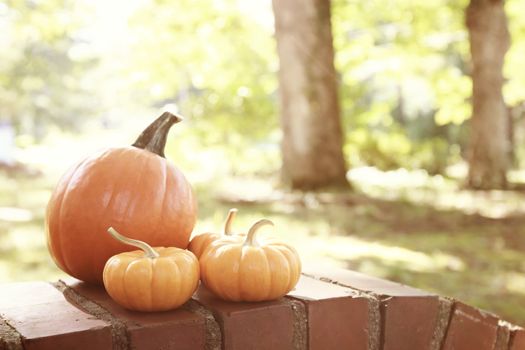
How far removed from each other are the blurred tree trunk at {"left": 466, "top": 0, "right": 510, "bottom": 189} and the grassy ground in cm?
259

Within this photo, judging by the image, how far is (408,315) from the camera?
5.92ft

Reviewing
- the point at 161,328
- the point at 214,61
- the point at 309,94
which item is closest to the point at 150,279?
the point at 161,328

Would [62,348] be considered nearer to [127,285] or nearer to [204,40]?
[127,285]

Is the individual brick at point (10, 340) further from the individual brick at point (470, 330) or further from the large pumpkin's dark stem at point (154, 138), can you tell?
the individual brick at point (470, 330)

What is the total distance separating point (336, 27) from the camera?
13172 millimetres

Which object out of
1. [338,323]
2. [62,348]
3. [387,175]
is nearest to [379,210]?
[338,323]

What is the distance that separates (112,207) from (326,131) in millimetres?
6336

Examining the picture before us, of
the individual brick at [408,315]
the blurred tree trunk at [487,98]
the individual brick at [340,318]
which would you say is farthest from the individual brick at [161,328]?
the blurred tree trunk at [487,98]

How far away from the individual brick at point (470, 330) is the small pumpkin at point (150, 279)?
725 millimetres

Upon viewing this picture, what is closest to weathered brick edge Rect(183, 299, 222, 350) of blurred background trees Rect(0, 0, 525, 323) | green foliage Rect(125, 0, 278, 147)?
blurred background trees Rect(0, 0, 525, 323)

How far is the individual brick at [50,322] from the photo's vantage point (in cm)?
143

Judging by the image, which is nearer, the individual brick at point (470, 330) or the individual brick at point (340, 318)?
the individual brick at point (340, 318)

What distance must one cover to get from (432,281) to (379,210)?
262 cm

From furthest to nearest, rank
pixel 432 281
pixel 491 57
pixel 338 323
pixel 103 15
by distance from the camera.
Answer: pixel 103 15 < pixel 491 57 < pixel 432 281 < pixel 338 323
